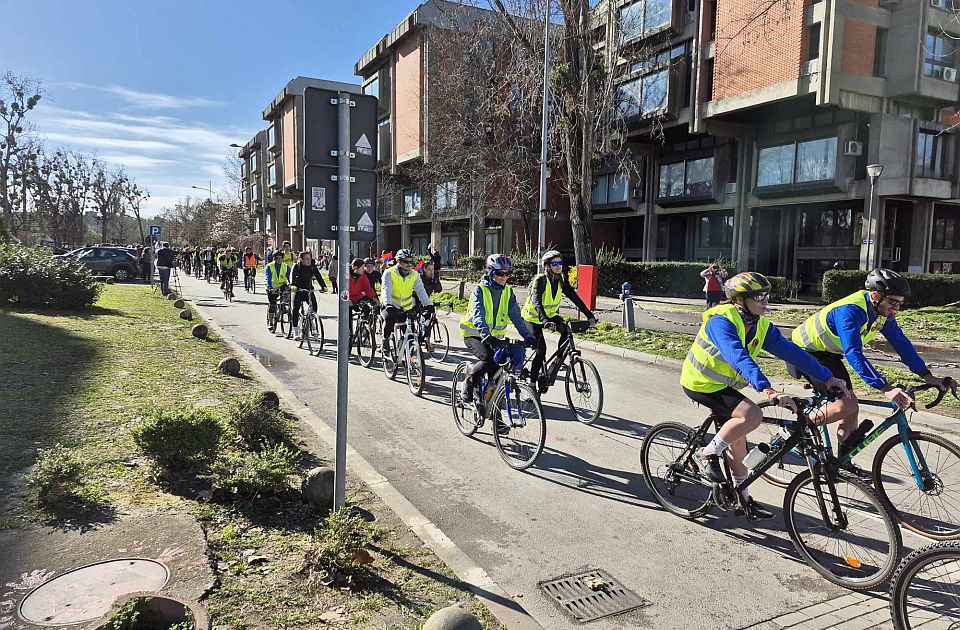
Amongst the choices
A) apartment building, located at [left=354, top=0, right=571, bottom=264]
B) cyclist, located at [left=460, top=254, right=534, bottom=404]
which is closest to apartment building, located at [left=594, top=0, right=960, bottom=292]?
apartment building, located at [left=354, top=0, right=571, bottom=264]

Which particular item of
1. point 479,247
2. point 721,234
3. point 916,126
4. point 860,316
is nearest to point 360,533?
point 860,316

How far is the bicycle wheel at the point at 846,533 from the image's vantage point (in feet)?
11.8

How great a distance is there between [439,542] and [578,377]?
3861mm

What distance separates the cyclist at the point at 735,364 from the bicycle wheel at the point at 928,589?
104 cm

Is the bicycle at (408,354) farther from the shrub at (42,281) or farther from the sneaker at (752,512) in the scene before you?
the shrub at (42,281)

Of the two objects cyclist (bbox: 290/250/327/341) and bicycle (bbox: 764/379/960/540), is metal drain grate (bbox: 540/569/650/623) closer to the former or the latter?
bicycle (bbox: 764/379/960/540)

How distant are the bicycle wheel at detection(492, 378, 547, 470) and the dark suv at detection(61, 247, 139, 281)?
106 ft

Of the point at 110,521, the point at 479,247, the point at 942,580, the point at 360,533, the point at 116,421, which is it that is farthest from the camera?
the point at 479,247

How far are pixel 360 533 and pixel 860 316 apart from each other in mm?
3764

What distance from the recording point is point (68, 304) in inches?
616

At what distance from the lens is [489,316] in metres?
6.41

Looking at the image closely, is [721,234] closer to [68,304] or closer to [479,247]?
[479,247]

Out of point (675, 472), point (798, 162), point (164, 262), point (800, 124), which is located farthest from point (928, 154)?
point (164, 262)

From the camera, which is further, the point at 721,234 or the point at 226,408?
the point at 721,234
